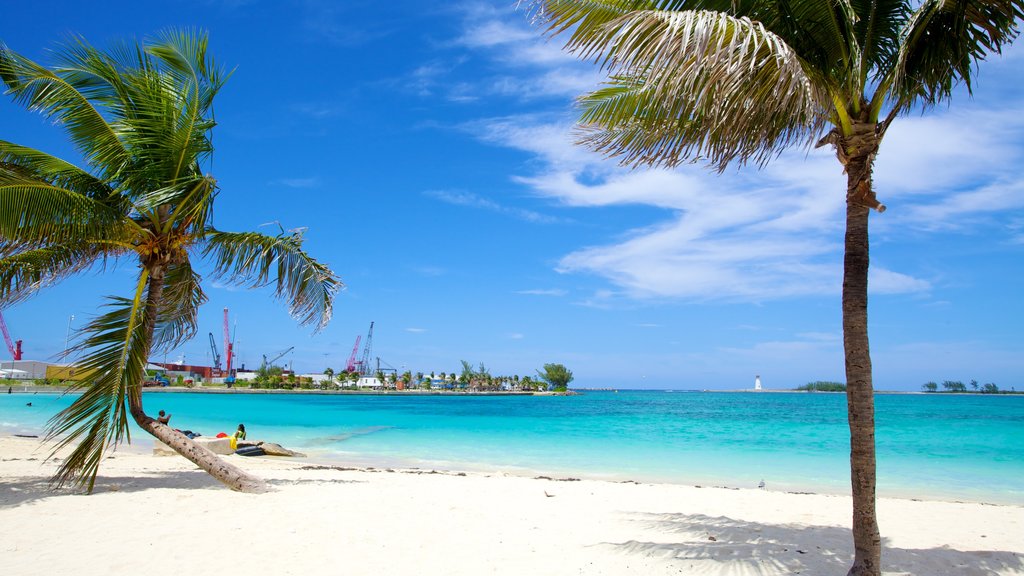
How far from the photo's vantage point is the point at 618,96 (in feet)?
18.8

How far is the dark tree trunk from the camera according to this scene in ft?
13.8

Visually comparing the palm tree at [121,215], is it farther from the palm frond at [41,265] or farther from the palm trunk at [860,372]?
the palm trunk at [860,372]

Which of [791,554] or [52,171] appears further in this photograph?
[52,171]

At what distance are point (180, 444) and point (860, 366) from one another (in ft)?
26.5

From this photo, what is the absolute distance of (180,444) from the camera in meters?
8.20

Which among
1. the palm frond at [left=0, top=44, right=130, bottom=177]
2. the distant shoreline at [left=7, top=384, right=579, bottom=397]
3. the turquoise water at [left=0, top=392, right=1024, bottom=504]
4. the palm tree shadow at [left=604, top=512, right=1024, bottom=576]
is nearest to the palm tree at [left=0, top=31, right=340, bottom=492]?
the palm frond at [left=0, top=44, right=130, bottom=177]

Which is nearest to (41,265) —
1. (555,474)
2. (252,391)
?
(555,474)

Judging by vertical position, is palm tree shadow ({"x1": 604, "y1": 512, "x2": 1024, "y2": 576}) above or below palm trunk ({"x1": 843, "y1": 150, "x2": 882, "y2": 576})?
below

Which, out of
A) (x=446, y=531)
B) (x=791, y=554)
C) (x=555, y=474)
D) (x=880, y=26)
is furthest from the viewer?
(x=555, y=474)

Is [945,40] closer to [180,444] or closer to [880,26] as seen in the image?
[880,26]

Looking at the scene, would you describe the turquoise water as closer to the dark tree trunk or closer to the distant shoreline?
the dark tree trunk

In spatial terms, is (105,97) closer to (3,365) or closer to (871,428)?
(871,428)

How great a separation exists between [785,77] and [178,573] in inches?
216

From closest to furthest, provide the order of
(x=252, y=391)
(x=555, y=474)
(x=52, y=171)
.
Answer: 1. (x=52, y=171)
2. (x=555, y=474)
3. (x=252, y=391)
